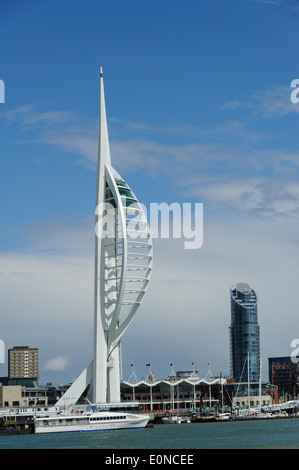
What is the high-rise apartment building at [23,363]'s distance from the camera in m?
174

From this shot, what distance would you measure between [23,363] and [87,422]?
10833 centimetres

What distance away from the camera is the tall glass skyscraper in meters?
176

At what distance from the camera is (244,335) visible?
586ft

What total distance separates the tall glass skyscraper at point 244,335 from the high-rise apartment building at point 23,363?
4617 cm

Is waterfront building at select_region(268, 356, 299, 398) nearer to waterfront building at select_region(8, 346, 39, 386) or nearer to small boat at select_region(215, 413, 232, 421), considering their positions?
waterfront building at select_region(8, 346, 39, 386)

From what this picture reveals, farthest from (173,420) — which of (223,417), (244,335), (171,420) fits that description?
(244,335)

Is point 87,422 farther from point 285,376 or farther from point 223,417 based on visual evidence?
point 285,376

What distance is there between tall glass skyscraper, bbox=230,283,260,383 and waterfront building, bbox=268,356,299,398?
14537 mm

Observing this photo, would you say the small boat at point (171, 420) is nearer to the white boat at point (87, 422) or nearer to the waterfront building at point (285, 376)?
the white boat at point (87, 422)

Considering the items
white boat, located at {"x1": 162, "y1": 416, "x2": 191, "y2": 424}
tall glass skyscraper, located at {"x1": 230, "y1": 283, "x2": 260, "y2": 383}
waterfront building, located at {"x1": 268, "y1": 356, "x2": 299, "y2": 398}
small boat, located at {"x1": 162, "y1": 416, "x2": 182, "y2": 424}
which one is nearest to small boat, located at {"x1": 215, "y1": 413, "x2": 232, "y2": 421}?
white boat, located at {"x1": 162, "y1": 416, "x2": 191, "y2": 424}
